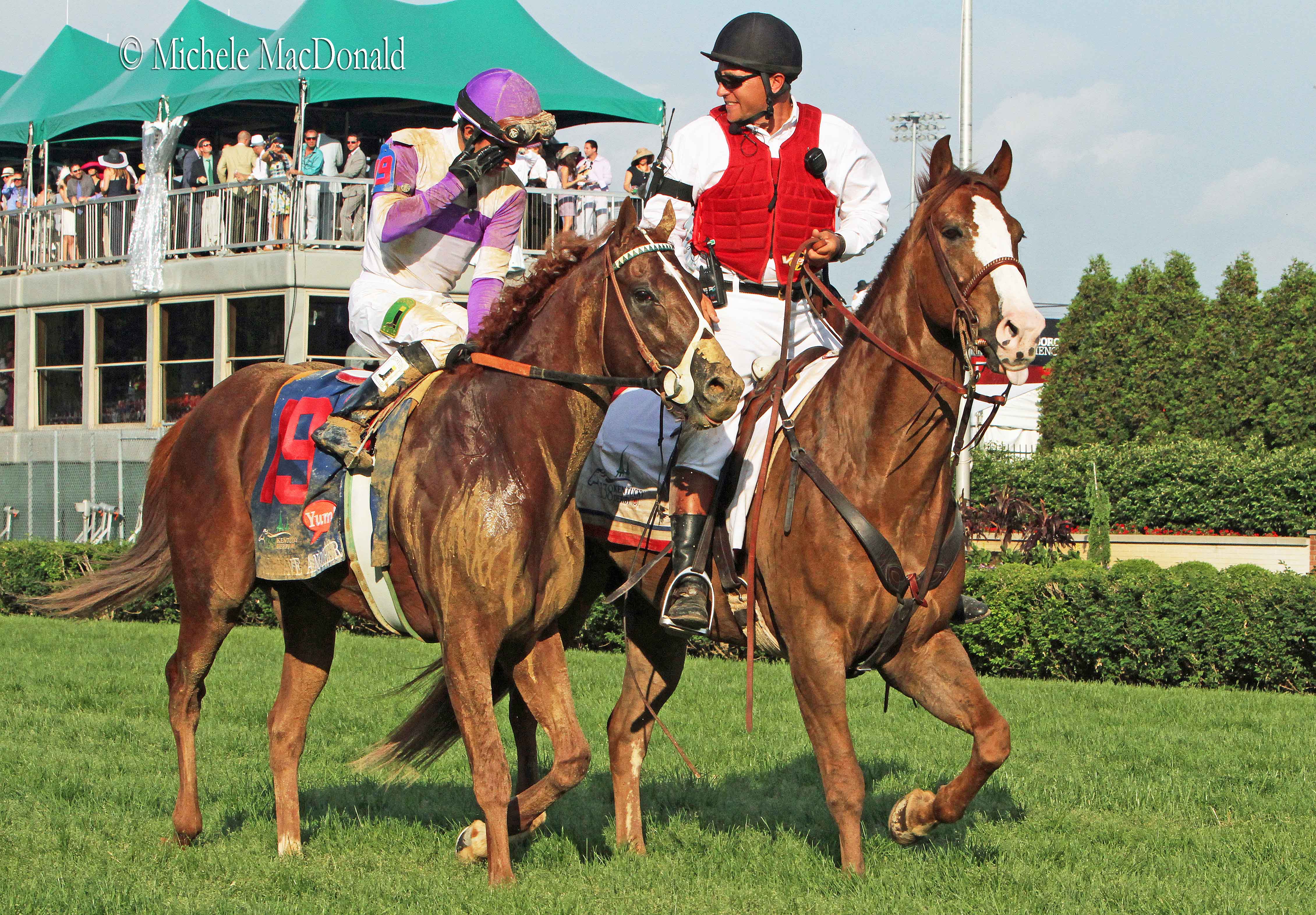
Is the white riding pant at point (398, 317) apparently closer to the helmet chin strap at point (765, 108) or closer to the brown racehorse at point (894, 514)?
the helmet chin strap at point (765, 108)

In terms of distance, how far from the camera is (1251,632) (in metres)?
11.1

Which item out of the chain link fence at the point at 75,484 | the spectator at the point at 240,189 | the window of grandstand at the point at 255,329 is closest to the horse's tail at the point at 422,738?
the window of grandstand at the point at 255,329

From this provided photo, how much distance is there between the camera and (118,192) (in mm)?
22031

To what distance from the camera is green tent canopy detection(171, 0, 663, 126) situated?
20.6m

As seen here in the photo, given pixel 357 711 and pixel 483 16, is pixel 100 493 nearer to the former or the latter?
pixel 483 16

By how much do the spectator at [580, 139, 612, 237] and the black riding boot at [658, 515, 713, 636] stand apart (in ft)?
46.4

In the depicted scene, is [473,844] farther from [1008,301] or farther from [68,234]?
[68,234]

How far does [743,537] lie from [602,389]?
0.92 meters

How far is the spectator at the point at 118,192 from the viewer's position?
69.9ft

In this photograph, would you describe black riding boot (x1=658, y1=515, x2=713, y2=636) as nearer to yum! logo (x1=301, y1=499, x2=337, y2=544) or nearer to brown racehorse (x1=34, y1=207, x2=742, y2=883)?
brown racehorse (x1=34, y1=207, x2=742, y2=883)

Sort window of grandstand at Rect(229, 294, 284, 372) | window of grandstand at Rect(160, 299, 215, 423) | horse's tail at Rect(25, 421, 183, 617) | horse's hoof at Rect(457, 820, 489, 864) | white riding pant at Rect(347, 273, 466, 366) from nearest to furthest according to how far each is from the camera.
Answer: horse's hoof at Rect(457, 820, 489, 864) < white riding pant at Rect(347, 273, 466, 366) < horse's tail at Rect(25, 421, 183, 617) < window of grandstand at Rect(229, 294, 284, 372) < window of grandstand at Rect(160, 299, 215, 423)

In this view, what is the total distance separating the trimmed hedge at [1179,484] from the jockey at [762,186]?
67.8 feet

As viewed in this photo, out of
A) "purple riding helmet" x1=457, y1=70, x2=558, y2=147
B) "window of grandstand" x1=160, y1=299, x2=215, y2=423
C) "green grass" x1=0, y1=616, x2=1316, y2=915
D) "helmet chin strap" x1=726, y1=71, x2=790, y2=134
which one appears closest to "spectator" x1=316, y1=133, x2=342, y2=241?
"window of grandstand" x1=160, y1=299, x2=215, y2=423

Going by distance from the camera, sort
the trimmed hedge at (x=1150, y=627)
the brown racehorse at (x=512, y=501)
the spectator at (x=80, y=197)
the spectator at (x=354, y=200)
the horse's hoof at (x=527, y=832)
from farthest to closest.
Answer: the spectator at (x=80, y=197)
the spectator at (x=354, y=200)
the trimmed hedge at (x=1150, y=627)
the horse's hoof at (x=527, y=832)
the brown racehorse at (x=512, y=501)
